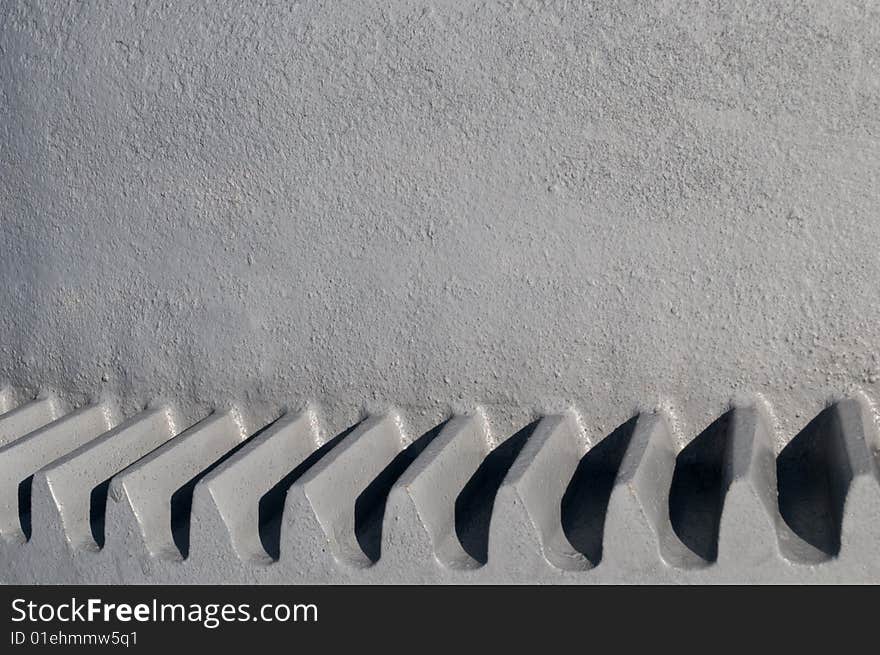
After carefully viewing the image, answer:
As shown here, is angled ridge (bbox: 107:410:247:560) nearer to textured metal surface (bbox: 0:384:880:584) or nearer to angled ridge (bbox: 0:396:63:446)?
textured metal surface (bbox: 0:384:880:584)

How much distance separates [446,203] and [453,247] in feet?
0.21

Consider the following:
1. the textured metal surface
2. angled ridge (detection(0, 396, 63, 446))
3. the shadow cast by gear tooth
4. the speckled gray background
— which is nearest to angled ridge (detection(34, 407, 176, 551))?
the textured metal surface

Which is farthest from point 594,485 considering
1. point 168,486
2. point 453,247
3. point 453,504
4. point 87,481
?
point 87,481

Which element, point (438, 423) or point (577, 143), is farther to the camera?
point (438, 423)

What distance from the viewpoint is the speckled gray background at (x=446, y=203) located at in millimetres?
1174

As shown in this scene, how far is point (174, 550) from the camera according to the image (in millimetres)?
1239

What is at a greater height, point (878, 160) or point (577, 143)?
point (577, 143)

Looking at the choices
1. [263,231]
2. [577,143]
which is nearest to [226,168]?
[263,231]

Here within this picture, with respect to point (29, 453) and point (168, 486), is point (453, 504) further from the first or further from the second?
point (29, 453)

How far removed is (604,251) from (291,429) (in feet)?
1.81

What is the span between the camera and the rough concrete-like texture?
1155 mm

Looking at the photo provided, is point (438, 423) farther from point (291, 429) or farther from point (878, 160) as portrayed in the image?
point (878, 160)

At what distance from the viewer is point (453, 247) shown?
1.33 metres

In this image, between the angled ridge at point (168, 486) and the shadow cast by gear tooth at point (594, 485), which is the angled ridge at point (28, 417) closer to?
the angled ridge at point (168, 486)
